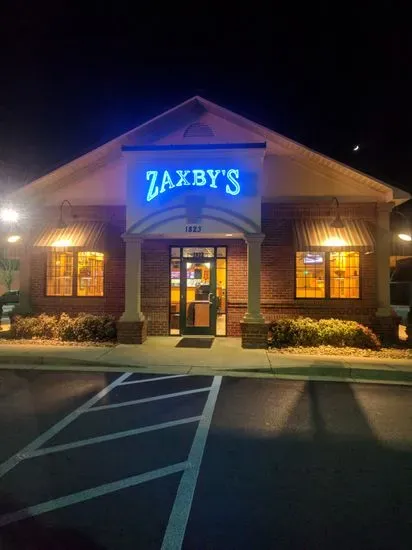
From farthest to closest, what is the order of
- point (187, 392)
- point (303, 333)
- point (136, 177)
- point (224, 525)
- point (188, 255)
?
point (188, 255) → point (136, 177) → point (303, 333) → point (187, 392) → point (224, 525)

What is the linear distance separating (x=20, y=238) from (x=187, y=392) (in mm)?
9103

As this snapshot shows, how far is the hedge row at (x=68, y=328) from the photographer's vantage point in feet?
38.4

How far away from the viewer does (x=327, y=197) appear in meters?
12.6

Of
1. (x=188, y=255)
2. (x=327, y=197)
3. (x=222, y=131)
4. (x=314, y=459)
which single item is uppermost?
(x=222, y=131)

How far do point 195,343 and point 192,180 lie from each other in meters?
4.72

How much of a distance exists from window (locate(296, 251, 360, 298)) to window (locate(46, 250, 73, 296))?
7.53 metres

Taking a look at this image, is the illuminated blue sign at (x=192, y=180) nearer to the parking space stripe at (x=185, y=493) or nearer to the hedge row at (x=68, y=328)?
the hedge row at (x=68, y=328)

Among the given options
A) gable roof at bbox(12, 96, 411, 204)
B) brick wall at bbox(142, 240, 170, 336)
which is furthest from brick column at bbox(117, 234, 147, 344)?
gable roof at bbox(12, 96, 411, 204)

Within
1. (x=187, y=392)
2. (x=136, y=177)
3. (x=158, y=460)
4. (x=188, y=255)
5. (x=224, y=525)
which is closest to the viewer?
(x=224, y=525)

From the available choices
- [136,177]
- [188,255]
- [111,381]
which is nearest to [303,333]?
[188,255]

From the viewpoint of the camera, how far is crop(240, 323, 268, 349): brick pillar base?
11000mm

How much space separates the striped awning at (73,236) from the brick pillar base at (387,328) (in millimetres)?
8992

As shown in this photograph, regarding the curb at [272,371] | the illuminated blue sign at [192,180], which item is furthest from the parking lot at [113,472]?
the illuminated blue sign at [192,180]

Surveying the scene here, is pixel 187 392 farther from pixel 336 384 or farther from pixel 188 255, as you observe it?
pixel 188 255
